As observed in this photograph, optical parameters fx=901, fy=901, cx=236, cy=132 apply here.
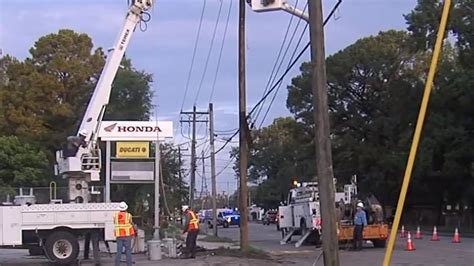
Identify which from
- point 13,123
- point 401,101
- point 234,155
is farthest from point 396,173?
point 234,155

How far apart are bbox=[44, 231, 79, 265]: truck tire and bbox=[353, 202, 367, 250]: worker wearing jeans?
36.5ft

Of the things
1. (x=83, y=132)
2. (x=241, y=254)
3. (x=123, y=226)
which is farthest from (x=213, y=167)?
(x=123, y=226)

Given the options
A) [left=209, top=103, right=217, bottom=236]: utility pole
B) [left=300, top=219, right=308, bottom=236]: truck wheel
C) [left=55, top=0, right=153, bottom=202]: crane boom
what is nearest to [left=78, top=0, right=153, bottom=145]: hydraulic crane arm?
[left=55, top=0, right=153, bottom=202]: crane boom

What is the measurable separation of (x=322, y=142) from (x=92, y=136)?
15.6m

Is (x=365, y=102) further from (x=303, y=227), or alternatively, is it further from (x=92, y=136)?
(x=92, y=136)

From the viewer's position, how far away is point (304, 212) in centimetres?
3797

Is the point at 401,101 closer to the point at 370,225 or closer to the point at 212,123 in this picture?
the point at 212,123

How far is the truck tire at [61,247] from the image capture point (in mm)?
25781

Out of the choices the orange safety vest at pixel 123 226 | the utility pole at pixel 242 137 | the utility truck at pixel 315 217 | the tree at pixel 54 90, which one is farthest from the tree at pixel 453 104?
the orange safety vest at pixel 123 226

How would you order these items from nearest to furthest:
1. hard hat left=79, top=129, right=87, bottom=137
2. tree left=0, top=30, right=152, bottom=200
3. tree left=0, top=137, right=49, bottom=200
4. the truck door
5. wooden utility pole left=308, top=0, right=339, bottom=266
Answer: wooden utility pole left=308, top=0, right=339, bottom=266
hard hat left=79, top=129, right=87, bottom=137
the truck door
tree left=0, top=137, right=49, bottom=200
tree left=0, top=30, right=152, bottom=200

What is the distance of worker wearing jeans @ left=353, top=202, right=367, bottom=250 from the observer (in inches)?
1278

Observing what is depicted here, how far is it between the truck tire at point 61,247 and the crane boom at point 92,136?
2.23m

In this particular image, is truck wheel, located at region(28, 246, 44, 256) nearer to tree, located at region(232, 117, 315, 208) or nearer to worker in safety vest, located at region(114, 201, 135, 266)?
worker in safety vest, located at region(114, 201, 135, 266)

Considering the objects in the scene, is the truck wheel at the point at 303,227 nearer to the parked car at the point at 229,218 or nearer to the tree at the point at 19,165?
the tree at the point at 19,165
